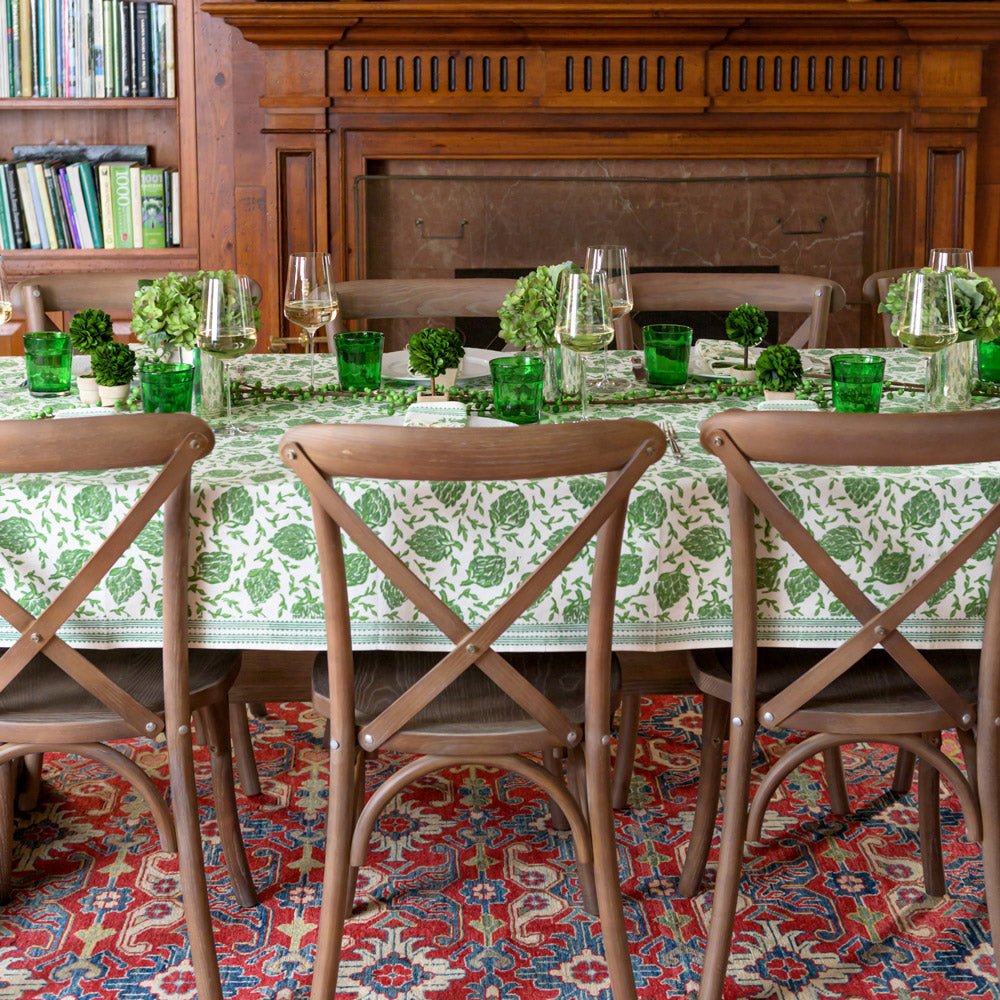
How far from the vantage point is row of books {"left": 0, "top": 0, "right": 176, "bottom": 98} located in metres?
3.95

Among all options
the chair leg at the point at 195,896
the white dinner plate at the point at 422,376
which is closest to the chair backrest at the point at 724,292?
the white dinner plate at the point at 422,376

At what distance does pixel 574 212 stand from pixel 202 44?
1.20m

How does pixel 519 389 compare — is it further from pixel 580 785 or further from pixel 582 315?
pixel 580 785

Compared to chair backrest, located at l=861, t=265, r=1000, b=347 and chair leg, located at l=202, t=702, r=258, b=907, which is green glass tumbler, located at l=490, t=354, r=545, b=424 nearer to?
chair leg, located at l=202, t=702, r=258, b=907

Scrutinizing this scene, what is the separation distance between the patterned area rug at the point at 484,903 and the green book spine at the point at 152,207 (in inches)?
80.2

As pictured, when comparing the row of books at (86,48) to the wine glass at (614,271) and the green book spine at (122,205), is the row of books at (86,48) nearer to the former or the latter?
the green book spine at (122,205)

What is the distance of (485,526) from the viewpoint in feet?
5.82

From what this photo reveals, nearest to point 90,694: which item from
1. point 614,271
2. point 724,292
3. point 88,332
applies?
point 88,332

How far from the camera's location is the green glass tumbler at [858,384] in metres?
2.09

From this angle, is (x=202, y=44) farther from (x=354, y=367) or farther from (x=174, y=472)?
(x=174, y=472)

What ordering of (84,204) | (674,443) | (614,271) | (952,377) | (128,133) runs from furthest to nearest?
1. (128,133)
2. (84,204)
3. (614,271)
4. (952,377)
5. (674,443)

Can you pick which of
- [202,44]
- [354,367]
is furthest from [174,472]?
[202,44]

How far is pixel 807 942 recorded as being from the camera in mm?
2014

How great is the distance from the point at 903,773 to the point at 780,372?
0.78m
